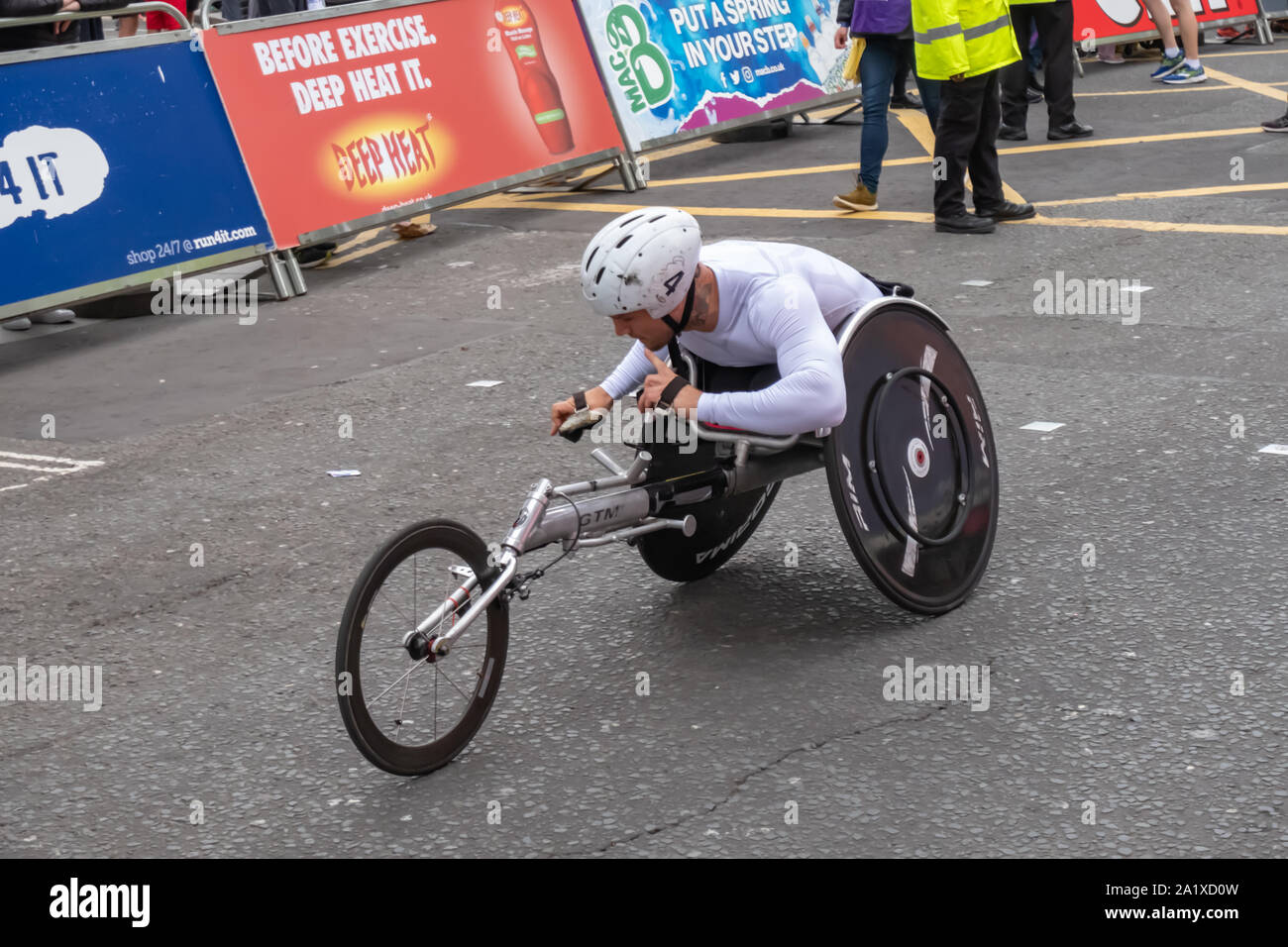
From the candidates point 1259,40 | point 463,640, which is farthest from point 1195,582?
point 1259,40

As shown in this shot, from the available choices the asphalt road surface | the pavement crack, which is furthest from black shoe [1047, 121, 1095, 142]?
the pavement crack

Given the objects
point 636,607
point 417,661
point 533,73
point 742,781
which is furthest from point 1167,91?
point 417,661

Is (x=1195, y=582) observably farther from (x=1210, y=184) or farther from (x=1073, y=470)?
(x=1210, y=184)

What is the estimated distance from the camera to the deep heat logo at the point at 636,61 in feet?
40.3

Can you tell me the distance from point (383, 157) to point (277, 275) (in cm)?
124

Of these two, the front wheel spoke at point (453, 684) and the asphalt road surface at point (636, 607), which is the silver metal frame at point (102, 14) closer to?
the asphalt road surface at point (636, 607)

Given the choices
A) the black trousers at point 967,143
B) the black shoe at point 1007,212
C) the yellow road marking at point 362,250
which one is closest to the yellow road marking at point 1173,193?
the black shoe at point 1007,212

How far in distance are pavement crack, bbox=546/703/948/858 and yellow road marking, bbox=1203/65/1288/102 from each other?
1135 centimetres

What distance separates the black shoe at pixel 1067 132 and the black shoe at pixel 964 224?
3.10 m

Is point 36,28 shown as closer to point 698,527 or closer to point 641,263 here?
point 698,527

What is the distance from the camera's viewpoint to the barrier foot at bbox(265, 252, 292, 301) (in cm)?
970

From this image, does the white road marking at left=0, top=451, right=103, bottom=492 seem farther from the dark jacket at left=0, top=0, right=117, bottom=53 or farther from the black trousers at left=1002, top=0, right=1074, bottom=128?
the black trousers at left=1002, top=0, right=1074, bottom=128

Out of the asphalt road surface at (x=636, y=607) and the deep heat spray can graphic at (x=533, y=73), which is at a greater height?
the deep heat spray can graphic at (x=533, y=73)
